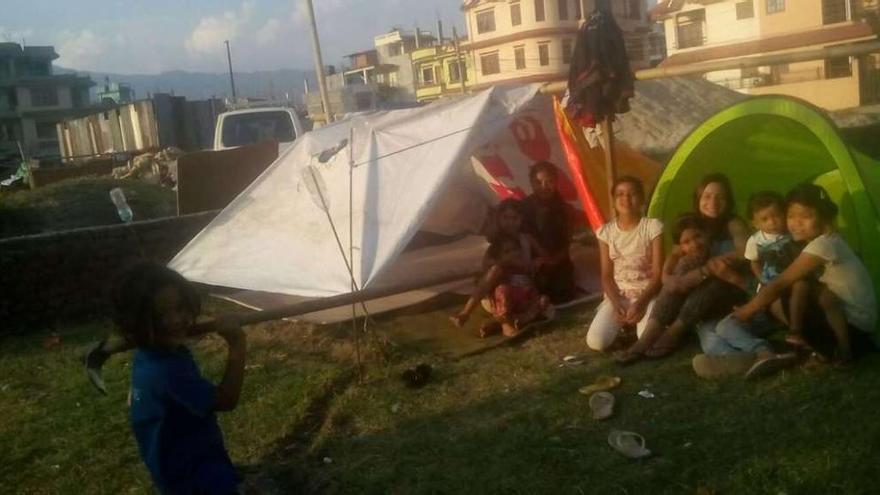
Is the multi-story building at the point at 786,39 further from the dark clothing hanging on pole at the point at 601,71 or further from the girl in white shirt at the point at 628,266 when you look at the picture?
the girl in white shirt at the point at 628,266

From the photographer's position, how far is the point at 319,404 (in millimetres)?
5582

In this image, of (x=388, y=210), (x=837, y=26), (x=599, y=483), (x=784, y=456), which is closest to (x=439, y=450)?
(x=599, y=483)

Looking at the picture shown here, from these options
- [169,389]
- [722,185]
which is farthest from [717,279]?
[169,389]

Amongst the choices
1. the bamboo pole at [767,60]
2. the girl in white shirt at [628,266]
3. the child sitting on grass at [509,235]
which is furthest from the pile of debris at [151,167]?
the girl in white shirt at [628,266]

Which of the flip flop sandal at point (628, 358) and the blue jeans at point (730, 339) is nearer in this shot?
the blue jeans at point (730, 339)

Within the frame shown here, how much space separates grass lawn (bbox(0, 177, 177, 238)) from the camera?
13.2 m

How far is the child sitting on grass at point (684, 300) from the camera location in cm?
546

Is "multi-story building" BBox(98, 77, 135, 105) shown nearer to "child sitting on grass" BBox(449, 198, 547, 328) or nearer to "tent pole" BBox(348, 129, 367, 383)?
"tent pole" BBox(348, 129, 367, 383)

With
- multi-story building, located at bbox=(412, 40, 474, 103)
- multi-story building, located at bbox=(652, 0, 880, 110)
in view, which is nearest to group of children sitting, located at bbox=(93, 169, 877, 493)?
multi-story building, located at bbox=(652, 0, 880, 110)

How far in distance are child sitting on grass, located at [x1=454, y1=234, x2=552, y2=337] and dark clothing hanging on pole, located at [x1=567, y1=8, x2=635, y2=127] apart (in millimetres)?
1178

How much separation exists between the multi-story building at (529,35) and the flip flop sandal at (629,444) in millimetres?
40842

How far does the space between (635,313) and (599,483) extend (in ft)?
6.75

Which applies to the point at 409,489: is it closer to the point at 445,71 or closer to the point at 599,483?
the point at 599,483

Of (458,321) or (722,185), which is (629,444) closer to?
(722,185)
